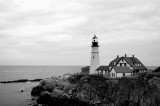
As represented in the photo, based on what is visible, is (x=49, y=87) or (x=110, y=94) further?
(x=49, y=87)

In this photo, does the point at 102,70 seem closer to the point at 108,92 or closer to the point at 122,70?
the point at 122,70

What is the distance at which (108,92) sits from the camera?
41.6 m

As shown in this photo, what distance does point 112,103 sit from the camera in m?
39.8

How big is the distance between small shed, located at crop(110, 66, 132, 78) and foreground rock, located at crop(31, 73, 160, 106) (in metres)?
6.35

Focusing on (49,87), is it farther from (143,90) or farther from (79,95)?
(143,90)

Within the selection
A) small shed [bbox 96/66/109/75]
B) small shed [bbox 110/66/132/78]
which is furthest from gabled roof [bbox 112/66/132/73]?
small shed [bbox 96/66/109/75]

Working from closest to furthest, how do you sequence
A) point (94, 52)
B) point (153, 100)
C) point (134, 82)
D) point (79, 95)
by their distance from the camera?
point (153, 100)
point (134, 82)
point (79, 95)
point (94, 52)

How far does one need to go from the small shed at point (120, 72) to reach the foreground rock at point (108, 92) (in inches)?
250

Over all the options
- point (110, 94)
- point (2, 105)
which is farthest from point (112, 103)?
point (2, 105)

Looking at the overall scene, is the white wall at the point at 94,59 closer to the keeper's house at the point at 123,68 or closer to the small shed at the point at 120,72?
the keeper's house at the point at 123,68

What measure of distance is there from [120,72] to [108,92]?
33.5 feet

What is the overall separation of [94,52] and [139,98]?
2080 cm

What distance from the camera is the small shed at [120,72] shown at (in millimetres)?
50666

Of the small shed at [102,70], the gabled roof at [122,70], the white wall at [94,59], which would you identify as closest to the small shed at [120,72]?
the gabled roof at [122,70]
